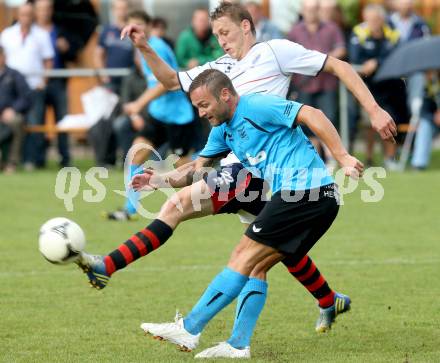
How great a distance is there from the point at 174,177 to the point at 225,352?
1.13m

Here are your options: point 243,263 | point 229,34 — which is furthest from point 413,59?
point 243,263

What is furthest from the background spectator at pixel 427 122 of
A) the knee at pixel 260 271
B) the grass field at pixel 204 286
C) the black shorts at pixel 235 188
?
the knee at pixel 260 271

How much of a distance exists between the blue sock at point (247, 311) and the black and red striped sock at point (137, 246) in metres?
0.61

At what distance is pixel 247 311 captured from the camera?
621cm

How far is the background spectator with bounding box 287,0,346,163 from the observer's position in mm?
16500

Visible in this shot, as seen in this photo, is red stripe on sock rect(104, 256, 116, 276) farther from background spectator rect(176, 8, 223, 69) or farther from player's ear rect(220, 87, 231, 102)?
background spectator rect(176, 8, 223, 69)

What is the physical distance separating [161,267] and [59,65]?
925cm

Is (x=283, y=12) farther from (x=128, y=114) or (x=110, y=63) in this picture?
(x=128, y=114)

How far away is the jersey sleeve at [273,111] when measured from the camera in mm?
5977

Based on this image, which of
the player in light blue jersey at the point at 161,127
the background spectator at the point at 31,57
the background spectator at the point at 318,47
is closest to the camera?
the player in light blue jersey at the point at 161,127

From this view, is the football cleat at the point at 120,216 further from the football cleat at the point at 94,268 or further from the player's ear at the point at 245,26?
the football cleat at the point at 94,268

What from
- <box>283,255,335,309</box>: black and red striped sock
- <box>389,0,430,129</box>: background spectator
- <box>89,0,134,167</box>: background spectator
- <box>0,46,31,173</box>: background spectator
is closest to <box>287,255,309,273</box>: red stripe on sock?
<box>283,255,335,309</box>: black and red striped sock

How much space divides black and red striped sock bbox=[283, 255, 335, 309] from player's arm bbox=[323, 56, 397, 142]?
1052 millimetres

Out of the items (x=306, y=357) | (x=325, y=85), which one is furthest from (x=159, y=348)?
(x=325, y=85)
